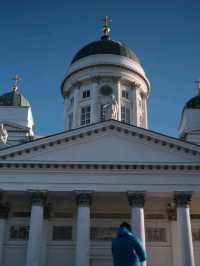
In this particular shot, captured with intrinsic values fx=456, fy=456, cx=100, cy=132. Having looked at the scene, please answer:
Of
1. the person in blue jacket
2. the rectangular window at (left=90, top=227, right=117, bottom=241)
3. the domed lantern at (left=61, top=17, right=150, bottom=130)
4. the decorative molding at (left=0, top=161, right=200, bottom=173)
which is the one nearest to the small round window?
the domed lantern at (left=61, top=17, right=150, bottom=130)

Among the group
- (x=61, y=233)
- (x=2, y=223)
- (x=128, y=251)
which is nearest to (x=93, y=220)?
(x=61, y=233)

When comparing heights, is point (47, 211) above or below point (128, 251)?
above

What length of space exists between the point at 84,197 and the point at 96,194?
85 centimetres

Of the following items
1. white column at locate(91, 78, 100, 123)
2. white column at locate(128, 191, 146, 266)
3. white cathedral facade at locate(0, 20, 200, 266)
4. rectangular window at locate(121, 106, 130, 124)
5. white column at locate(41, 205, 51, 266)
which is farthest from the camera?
rectangular window at locate(121, 106, 130, 124)

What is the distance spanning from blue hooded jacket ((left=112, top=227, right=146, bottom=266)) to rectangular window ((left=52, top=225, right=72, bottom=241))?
1691 centimetres

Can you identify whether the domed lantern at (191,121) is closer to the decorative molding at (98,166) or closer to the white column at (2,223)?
the decorative molding at (98,166)

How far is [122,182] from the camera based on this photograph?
2164 cm

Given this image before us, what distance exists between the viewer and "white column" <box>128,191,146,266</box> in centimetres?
2045

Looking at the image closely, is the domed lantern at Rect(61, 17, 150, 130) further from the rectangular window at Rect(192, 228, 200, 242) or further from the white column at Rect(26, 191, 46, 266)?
the white column at Rect(26, 191, 46, 266)

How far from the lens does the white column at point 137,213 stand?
2045 centimetres

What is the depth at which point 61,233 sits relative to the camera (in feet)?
76.7

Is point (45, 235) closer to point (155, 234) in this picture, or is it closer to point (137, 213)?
point (137, 213)

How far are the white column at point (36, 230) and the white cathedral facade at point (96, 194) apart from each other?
0.04 meters

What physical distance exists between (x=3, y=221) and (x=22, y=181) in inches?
102
